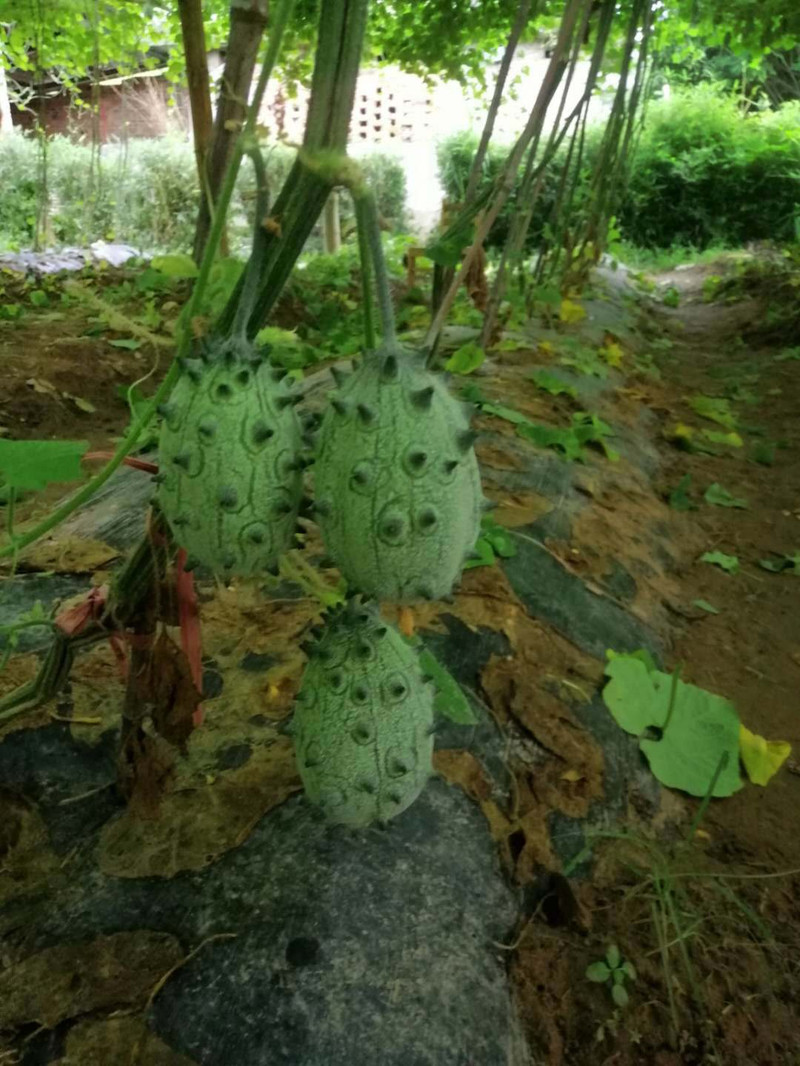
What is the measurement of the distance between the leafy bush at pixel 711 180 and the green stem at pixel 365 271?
14.3 m

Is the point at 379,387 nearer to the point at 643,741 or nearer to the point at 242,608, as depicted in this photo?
the point at 242,608

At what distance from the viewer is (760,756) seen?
228cm

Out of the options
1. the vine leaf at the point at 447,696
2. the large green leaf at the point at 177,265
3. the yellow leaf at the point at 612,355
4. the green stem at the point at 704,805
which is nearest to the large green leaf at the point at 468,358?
the green stem at the point at 704,805

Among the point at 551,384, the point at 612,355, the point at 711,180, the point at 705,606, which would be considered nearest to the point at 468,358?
the point at 705,606

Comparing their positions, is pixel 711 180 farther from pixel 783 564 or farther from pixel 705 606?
pixel 705 606

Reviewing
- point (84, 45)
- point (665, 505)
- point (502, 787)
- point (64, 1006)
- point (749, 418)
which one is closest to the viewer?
point (64, 1006)

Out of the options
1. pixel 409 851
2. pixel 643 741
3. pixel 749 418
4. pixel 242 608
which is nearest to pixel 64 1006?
pixel 409 851

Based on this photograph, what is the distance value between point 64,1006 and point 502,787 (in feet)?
3.06

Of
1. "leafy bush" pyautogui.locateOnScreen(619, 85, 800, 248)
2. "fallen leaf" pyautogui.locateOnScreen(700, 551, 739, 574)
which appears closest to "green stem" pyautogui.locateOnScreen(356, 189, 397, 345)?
"fallen leaf" pyautogui.locateOnScreen(700, 551, 739, 574)

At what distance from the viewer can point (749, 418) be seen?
18.1ft

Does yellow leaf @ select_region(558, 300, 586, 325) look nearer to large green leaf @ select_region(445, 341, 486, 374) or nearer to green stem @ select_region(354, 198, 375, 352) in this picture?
large green leaf @ select_region(445, 341, 486, 374)

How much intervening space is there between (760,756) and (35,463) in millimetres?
1857

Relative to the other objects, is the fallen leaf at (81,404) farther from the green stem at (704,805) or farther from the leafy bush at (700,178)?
the leafy bush at (700,178)

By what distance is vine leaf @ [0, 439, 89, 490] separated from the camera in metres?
1.39
